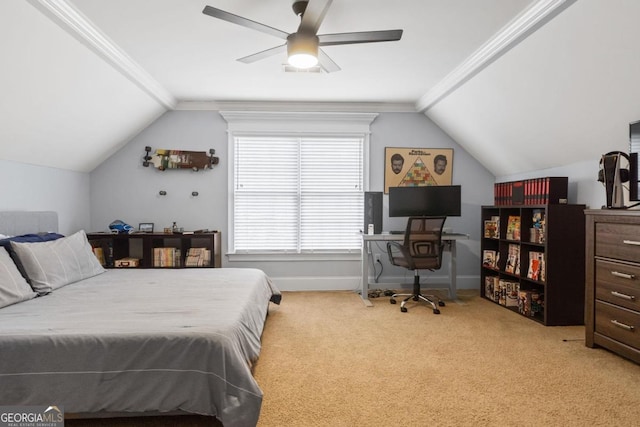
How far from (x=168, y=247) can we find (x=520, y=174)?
4572 mm

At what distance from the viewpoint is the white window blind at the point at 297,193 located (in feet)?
16.8

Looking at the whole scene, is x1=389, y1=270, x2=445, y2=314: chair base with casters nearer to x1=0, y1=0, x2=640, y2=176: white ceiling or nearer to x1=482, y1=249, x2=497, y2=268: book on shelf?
x1=482, y1=249, x2=497, y2=268: book on shelf

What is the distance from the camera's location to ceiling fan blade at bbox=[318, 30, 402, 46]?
240 cm

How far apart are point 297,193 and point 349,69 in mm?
1866

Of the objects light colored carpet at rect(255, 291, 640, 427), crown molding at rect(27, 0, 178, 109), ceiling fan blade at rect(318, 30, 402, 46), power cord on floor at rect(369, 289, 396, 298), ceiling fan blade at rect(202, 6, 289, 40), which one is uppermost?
crown molding at rect(27, 0, 178, 109)

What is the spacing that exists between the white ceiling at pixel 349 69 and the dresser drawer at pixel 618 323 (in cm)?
138

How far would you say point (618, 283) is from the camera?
2.74 meters

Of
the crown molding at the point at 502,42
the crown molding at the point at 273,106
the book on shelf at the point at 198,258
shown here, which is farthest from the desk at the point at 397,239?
the book on shelf at the point at 198,258

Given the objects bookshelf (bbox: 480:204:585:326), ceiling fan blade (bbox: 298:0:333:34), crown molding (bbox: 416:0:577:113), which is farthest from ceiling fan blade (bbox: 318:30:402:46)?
bookshelf (bbox: 480:204:585:326)

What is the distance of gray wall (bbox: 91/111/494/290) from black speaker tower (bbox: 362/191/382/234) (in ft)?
1.39

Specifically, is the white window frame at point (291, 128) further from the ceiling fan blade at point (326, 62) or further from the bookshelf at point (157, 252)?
the ceiling fan blade at point (326, 62)

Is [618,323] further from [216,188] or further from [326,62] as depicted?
[216,188]

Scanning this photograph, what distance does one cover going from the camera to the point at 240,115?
4.99m

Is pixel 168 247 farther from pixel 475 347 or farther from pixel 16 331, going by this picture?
pixel 475 347
